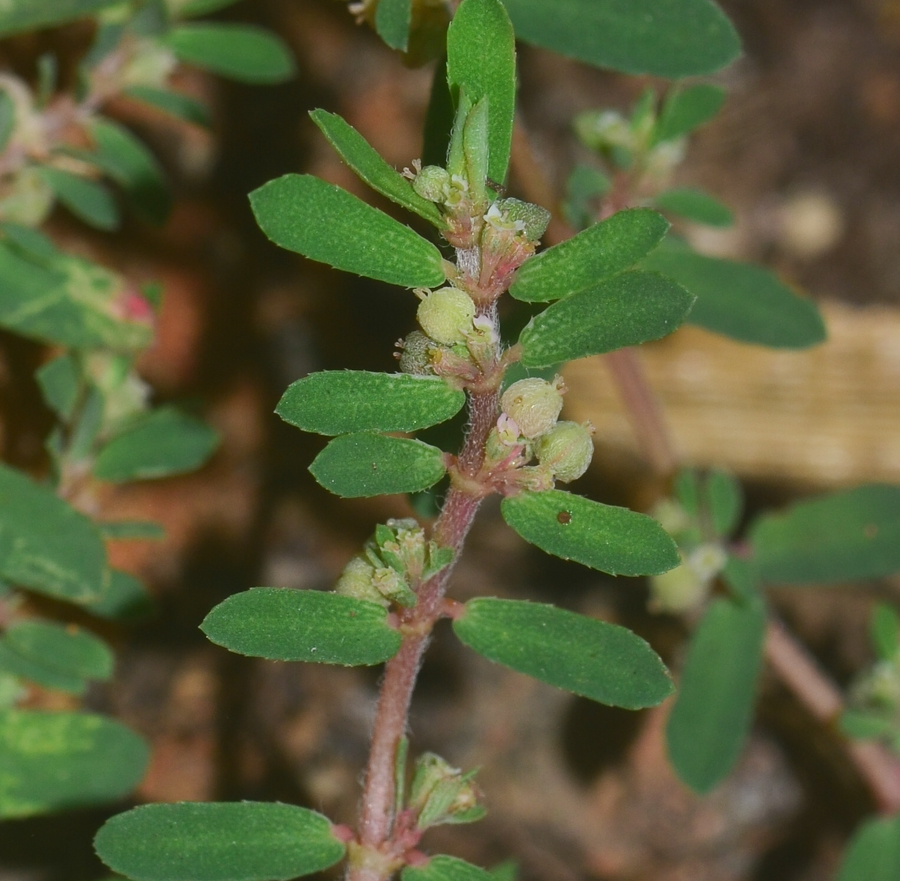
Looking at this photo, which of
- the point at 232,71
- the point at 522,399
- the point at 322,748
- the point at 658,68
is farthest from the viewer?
the point at 322,748

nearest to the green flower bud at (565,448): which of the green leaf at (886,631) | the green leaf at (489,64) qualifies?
the green leaf at (489,64)

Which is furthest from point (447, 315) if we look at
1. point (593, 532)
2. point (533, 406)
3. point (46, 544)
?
point (46, 544)

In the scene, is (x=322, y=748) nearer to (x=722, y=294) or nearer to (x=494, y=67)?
(x=722, y=294)

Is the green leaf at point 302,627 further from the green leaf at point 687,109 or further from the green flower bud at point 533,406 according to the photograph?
the green leaf at point 687,109

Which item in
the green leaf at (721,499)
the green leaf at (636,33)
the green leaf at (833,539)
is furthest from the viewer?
the green leaf at (833,539)

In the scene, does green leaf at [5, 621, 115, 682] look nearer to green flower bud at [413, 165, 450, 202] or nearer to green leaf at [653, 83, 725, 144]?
green flower bud at [413, 165, 450, 202]

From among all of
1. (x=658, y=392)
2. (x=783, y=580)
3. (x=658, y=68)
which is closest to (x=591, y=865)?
(x=783, y=580)

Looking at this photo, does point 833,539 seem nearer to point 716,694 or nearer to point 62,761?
point 716,694
